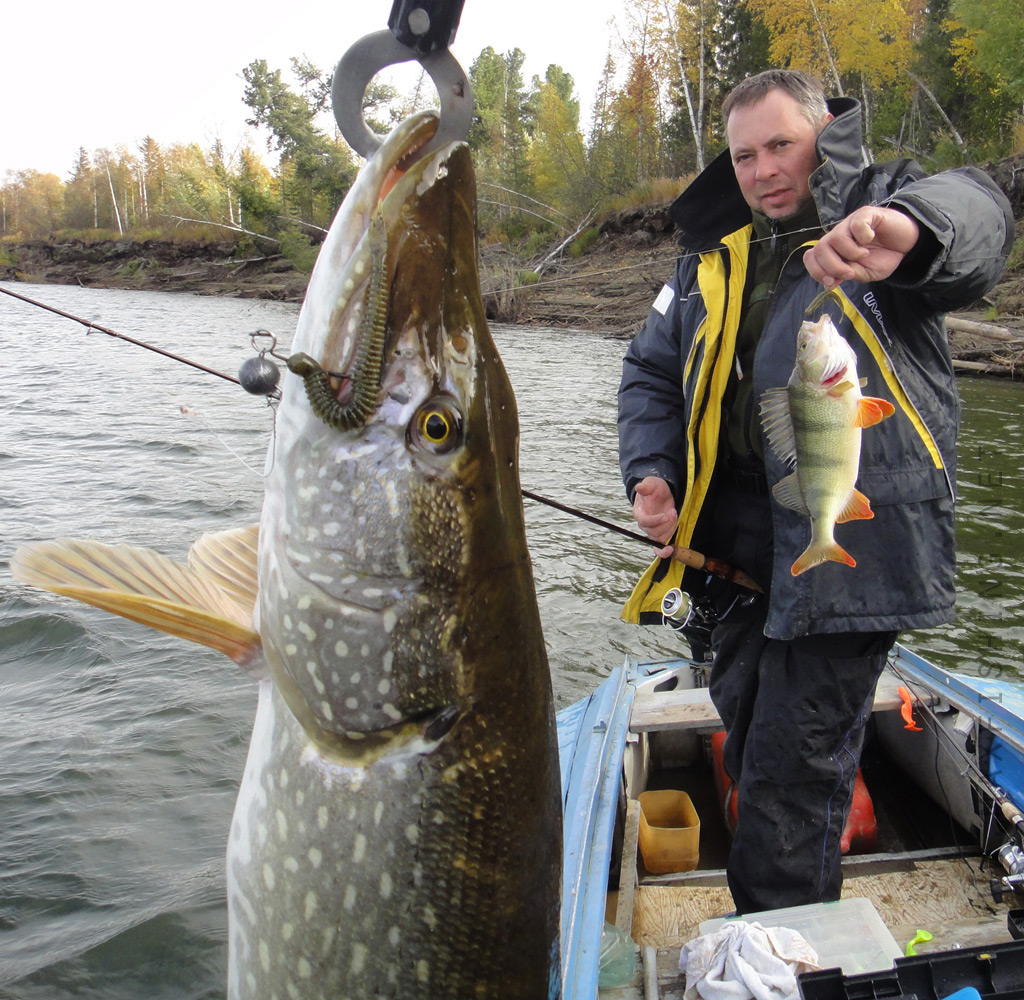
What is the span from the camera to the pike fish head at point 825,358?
2229mm

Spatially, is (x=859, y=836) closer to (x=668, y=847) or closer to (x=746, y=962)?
(x=668, y=847)

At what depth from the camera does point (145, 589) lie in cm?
137

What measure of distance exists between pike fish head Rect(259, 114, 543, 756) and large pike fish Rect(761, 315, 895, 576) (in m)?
1.19

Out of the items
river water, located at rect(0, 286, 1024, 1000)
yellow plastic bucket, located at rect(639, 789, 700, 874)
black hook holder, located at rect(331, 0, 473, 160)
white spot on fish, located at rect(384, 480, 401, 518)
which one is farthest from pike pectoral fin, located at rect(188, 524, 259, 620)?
river water, located at rect(0, 286, 1024, 1000)

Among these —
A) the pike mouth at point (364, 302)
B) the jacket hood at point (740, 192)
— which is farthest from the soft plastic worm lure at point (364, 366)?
the jacket hood at point (740, 192)

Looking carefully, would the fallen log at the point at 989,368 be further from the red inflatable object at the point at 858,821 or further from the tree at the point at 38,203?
the tree at the point at 38,203

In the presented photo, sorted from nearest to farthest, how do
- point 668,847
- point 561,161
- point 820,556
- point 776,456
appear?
point 820,556 < point 776,456 < point 668,847 < point 561,161

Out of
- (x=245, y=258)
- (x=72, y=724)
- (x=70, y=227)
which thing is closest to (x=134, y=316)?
(x=245, y=258)

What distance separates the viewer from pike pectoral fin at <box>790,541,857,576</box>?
7.61 feet

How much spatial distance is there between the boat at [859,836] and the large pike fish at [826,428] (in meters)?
1.07

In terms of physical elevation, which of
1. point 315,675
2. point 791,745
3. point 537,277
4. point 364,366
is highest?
point 537,277

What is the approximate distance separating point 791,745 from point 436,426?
1.79 meters

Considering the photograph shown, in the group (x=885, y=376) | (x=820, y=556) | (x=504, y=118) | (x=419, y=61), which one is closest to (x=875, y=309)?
(x=885, y=376)

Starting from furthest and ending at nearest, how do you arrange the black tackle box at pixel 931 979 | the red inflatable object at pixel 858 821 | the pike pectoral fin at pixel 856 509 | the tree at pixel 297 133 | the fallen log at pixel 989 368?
the tree at pixel 297 133 < the fallen log at pixel 989 368 < the red inflatable object at pixel 858 821 < the pike pectoral fin at pixel 856 509 < the black tackle box at pixel 931 979
